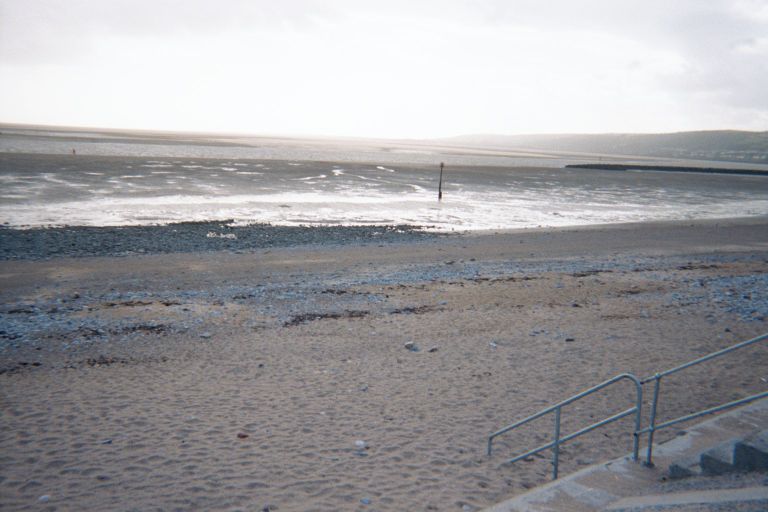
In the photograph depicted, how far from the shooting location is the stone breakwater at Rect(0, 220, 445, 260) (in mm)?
20781

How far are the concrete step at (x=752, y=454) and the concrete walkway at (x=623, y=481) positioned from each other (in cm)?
70

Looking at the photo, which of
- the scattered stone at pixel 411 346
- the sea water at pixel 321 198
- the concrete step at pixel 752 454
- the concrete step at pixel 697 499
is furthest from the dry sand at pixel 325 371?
the sea water at pixel 321 198

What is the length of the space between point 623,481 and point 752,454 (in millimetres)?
1325

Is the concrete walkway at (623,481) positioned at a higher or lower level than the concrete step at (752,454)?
lower

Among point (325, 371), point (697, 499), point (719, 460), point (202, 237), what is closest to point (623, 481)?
point (719, 460)

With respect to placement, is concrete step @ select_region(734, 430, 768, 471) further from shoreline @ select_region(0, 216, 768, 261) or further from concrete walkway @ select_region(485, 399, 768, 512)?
shoreline @ select_region(0, 216, 768, 261)

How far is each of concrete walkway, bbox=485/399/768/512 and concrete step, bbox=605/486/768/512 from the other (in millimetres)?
12

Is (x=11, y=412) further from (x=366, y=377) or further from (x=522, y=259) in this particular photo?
(x=522, y=259)

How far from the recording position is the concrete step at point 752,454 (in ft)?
17.5

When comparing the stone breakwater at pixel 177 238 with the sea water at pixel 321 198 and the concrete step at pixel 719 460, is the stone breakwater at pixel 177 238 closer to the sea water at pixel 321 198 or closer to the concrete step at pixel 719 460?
the sea water at pixel 321 198

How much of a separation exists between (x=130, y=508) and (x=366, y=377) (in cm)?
465

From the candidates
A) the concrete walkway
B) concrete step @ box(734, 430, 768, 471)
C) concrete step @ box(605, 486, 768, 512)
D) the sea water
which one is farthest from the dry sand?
the sea water

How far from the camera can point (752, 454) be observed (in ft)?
17.7

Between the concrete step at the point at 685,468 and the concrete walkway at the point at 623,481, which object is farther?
the concrete step at the point at 685,468
